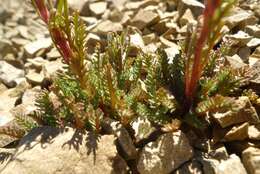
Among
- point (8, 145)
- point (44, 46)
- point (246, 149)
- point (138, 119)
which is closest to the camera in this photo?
point (246, 149)

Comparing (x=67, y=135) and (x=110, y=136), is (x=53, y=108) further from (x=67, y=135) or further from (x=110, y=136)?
(x=110, y=136)

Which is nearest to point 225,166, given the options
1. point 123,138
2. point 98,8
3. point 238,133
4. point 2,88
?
point 238,133

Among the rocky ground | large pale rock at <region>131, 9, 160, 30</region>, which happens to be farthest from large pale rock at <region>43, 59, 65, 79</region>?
large pale rock at <region>131, 9, 160, 30</region>

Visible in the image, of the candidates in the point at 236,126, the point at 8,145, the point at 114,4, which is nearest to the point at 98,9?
the point at 114,4

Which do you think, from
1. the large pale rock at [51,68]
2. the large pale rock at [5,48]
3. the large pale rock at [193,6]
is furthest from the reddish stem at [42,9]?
the large pale rock at [5,48]

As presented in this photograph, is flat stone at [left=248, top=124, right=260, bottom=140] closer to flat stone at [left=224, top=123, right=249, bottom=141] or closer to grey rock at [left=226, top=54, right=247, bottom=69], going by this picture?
flat stone at [left=224, top=123, right=249, bottom=141]

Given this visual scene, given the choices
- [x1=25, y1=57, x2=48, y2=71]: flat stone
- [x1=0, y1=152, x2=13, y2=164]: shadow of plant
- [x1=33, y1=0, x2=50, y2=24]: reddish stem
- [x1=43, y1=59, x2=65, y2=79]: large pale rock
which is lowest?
[x1=25, y1=57, x2=48, y2=71]: flat stone

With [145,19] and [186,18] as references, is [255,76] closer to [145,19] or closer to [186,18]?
[186,18]
